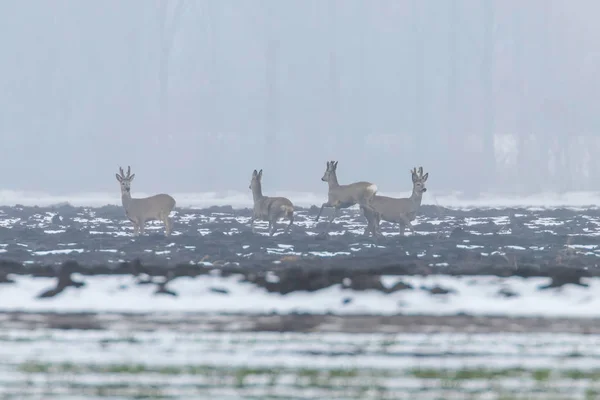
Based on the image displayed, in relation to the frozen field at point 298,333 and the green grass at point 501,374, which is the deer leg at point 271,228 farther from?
the green grass at point 501,374

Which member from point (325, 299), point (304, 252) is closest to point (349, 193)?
point (304, 252)

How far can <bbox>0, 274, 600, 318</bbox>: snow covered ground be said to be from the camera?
13852mm

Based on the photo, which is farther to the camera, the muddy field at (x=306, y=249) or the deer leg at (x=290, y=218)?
the deer leg at (x=290, y=218)

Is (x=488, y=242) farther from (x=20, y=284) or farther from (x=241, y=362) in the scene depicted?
(x=241, y=362)

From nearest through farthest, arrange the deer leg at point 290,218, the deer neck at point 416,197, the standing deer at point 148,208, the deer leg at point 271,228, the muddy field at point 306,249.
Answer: the muddy field at point 306,249
the deer neck at point 416,197
the standing deer at point 148,208
the deer leg at point 271,228
the deer leg at point 290,218

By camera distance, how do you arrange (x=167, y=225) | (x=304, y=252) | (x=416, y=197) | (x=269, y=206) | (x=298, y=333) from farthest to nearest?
1. (x=269, y=206)
2. (x=167, y=225)
3. (x=416, y=197)
4. (x=304, y=252)
5. (x=298, y=333)

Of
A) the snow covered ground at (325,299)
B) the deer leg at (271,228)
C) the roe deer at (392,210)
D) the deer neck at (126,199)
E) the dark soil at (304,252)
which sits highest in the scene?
the deer neck at (126,199)

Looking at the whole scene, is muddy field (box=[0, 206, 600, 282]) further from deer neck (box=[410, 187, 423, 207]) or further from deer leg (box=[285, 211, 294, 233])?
deer neck (box=[410, 187, 423, 207])

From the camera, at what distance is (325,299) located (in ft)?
47.2

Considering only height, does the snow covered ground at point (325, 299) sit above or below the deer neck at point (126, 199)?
below

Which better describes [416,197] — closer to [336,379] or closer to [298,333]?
[298,333]

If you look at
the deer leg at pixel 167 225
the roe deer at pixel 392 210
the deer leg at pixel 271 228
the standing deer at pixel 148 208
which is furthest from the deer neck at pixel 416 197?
the deer leg at pixel 167 225

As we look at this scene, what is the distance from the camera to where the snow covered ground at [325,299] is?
13.9 meters

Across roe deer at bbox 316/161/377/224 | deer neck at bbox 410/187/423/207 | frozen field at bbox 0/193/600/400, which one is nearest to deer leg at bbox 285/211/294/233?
roe deer at bbox 316/161/377/224
